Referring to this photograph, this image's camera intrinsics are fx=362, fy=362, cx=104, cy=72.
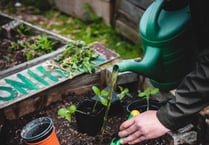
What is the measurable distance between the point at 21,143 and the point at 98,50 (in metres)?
1.08

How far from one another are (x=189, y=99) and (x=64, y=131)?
4.11ft

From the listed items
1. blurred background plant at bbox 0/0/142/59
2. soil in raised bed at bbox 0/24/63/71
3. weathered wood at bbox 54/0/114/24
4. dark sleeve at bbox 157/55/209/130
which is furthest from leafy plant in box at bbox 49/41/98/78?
dark sleeve at bbox 157/55/209/130

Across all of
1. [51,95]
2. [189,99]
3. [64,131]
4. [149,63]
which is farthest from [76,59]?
[189,99]

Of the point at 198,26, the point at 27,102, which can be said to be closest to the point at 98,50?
the point at 27,102

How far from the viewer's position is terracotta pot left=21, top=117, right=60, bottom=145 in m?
2.25

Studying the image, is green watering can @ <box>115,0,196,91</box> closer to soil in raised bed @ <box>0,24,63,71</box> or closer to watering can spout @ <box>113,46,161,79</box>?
watering can spout @ <box>113,46,161,79</box>

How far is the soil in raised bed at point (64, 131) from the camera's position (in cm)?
262

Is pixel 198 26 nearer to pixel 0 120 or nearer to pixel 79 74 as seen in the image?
pixel 79 74

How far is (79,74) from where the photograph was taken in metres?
2.97

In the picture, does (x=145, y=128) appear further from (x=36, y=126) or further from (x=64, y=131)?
(x=64, y=131)

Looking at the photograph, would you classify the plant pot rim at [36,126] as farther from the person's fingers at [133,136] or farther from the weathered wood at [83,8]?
the weathered wood at [83,8]

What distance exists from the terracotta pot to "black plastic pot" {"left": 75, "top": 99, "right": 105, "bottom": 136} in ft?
0.93

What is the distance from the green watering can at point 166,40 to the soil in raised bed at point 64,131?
49 cm

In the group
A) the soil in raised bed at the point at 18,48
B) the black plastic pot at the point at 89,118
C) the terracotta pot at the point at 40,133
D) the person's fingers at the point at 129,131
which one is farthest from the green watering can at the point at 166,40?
the soil in raised bed at the point at 18,48
